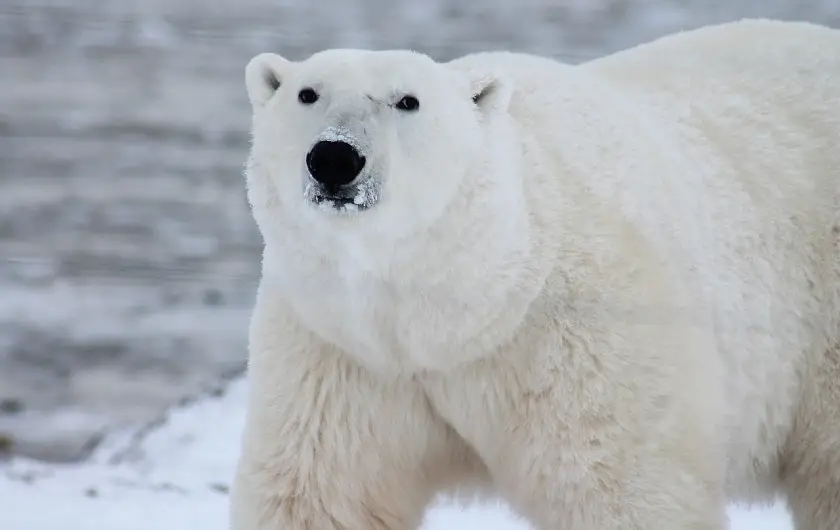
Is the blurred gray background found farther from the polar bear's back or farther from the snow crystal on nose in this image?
the snow crystal on nose

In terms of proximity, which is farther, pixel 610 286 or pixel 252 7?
pixel 252 7

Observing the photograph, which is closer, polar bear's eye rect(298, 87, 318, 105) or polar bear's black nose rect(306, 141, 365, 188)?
polar bear's black nose rect(306, 141, 365, 188)

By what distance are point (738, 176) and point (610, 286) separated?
0.63 metres

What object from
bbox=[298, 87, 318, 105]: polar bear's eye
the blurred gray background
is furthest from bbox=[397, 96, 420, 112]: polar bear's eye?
the blurred gray background

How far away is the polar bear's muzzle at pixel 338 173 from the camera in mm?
1741

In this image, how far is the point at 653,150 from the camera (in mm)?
2328

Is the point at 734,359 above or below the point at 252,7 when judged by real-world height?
below

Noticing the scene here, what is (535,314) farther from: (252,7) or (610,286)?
(252,7)

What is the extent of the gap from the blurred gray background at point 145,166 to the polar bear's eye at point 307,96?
2.76 metres

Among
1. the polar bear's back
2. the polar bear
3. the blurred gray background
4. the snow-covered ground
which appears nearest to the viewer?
the polar bear

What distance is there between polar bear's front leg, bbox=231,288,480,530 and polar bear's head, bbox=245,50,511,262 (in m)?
0.33

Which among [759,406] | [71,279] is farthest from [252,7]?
[759,406]

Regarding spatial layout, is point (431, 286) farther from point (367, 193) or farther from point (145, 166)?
point (145, 166)

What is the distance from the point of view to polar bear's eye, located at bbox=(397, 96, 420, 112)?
1925mm
